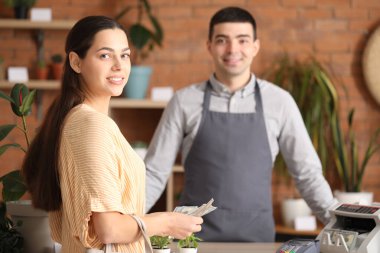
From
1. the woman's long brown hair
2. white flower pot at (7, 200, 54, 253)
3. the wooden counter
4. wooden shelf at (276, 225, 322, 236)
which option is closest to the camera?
the woman's long brown hair

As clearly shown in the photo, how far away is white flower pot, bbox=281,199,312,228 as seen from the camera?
16.1 ft

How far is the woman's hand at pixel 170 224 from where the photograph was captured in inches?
74.9

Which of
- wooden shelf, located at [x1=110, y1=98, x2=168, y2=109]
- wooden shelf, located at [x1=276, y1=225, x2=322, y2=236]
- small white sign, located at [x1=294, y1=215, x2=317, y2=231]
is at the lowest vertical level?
wooden shelf, located at [x1=276, y1=225, x2=322, y2=236]

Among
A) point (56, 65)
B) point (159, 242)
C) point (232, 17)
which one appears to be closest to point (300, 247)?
point (159, 242)

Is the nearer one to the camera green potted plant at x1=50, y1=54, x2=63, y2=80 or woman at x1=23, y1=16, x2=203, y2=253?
woman at x1=23, y1=16, x2=203, y2=253

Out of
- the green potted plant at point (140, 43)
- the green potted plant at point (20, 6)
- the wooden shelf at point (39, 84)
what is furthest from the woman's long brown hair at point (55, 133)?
the green potted plant at point (20, 6)

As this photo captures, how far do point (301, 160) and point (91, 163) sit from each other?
65.4 inches

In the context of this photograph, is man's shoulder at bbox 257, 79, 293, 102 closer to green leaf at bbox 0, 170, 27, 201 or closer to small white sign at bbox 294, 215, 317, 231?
green leaf at bbox 0, 170, 27, 201

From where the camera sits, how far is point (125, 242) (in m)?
1.86

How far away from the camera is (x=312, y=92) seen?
5.00m

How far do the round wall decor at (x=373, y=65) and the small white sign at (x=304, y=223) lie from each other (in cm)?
98

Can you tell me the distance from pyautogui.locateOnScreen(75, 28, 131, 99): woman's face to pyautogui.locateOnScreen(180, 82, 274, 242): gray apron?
52.9 inches

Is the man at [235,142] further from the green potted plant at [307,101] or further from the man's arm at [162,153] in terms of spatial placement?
the green potted plant at [307,101]

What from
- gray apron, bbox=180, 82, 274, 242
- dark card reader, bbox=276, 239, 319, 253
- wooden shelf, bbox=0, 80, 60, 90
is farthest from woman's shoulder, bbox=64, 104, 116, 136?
wooden shelf, bbox=0, 80, 60, 90
